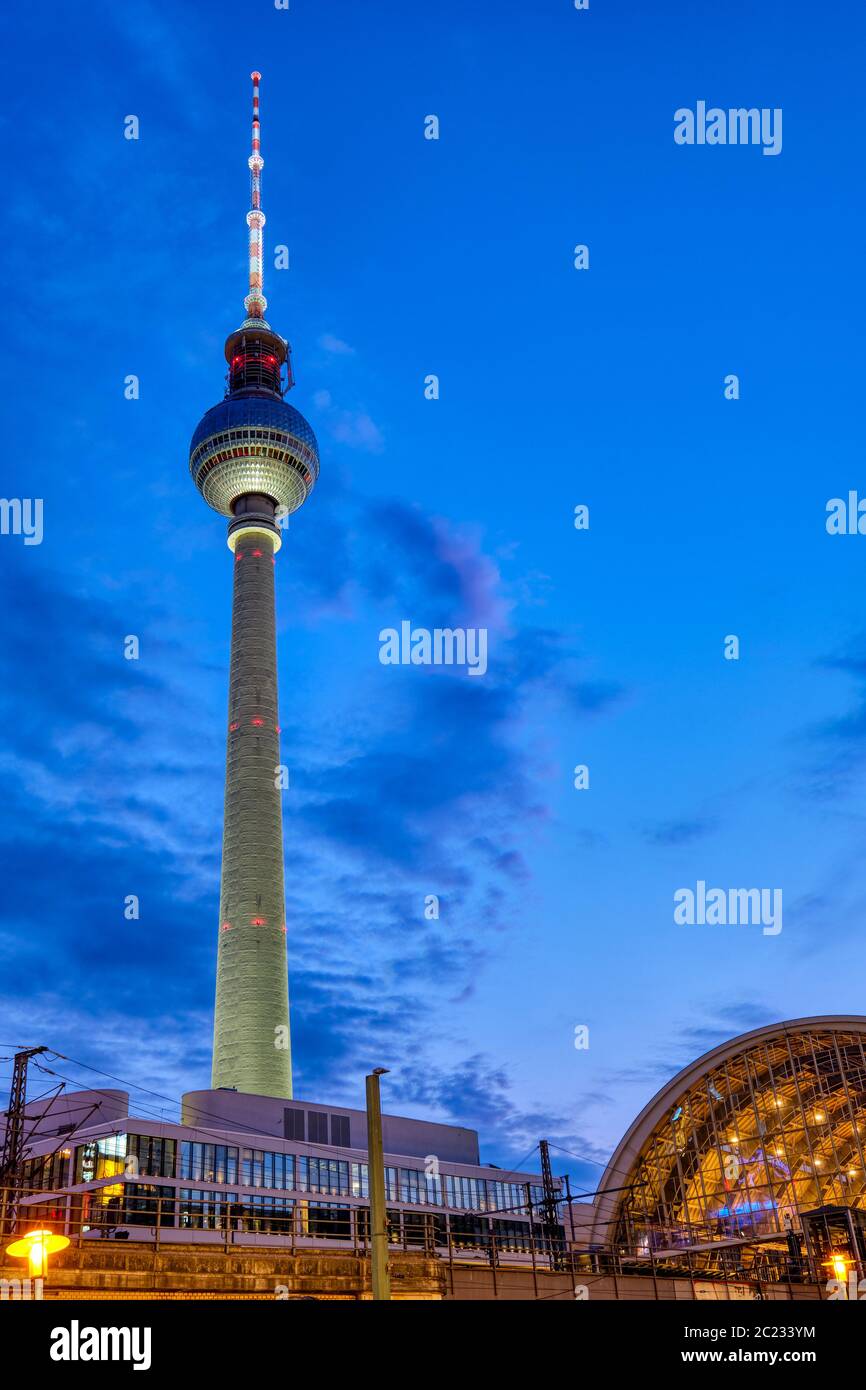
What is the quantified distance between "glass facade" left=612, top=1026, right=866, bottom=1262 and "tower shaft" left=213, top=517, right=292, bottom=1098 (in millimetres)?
41537

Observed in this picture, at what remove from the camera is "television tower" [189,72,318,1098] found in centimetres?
9544

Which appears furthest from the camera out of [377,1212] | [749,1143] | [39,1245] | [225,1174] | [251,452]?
[251,452]

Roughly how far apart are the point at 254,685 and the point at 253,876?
18253 millimetres

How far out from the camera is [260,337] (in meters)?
134

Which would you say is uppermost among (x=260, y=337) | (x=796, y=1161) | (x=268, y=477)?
(x=260, y=337)

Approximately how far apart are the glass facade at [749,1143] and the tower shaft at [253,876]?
136 feet

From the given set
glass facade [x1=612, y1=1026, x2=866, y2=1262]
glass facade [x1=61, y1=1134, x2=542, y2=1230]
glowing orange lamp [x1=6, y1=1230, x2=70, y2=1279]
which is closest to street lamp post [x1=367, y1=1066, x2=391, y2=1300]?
glowing orange lamp [x1=6, y1=1230, x2=70, y2=1279]

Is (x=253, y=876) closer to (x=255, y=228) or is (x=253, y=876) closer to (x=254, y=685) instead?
(x=254, y=685)

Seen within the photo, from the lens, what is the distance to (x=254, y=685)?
354ft

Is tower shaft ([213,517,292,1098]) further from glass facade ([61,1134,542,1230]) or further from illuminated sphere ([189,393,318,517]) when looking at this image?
illuminated sphere ([189,393,318,517])

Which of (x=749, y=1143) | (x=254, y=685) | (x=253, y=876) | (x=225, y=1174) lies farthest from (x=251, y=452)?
(x=749, y=1143)
